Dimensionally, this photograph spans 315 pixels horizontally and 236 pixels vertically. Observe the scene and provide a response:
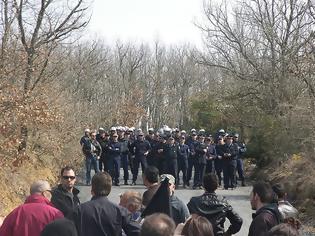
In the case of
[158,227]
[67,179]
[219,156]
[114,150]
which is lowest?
[158,227]

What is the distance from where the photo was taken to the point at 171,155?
19.1m

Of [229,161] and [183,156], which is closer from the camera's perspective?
[229,161]

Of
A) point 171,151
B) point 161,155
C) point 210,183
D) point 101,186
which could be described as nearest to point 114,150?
point 161,155

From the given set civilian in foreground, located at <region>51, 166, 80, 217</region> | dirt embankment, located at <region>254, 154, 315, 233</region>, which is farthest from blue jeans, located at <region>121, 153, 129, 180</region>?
civilian in foreground, located at <region>51, 166, 80, 217</region>

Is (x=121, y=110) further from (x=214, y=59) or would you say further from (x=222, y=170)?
(x=222, y=170)

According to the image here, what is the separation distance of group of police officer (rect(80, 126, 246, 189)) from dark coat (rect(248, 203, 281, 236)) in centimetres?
1263

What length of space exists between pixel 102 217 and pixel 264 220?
1697 millimetres

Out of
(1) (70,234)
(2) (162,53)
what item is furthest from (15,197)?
(2) (162,53)

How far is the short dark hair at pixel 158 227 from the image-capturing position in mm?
3953

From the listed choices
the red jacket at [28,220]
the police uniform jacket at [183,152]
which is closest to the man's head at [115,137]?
the police uniform jacket at [183,152]

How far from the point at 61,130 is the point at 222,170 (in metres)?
6.53

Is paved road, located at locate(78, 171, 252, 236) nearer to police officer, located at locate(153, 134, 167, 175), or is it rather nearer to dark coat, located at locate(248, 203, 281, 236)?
police officer, located at locate(153, 134, 167, 175)

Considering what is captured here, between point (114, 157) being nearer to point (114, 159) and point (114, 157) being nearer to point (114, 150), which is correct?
point (114, 159)

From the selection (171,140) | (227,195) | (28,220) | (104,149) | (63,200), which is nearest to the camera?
(28,220)
